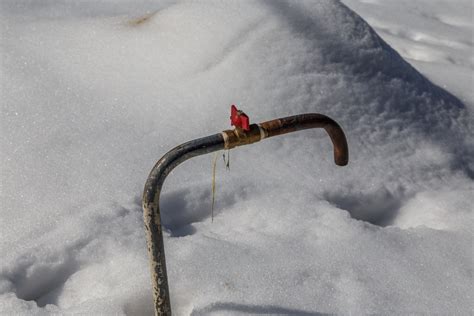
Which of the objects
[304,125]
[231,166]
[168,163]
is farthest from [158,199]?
[231,166]

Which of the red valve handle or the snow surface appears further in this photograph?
the snow surface

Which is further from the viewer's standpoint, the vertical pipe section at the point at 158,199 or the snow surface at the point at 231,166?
the snow surface at the point at 231,166

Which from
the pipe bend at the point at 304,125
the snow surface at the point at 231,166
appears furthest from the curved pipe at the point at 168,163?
the snow surface at the point at 231,166

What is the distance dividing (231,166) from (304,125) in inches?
23.3

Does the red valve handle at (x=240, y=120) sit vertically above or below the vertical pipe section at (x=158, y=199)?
above

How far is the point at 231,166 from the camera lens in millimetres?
1956

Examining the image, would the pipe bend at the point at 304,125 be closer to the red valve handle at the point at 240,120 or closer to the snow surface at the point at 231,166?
the red valve handle at the point at 240,120

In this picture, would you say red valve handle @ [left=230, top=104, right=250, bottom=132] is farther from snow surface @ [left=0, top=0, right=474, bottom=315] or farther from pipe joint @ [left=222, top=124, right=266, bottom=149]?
snow surface @ [left=0, top=0, right=474, bottom=315]

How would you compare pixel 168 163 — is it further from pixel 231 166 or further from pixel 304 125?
pixel 231 166

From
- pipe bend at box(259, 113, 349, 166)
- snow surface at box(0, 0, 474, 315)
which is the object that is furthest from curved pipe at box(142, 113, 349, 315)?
snow surface at box(0, 0, 474, 315)

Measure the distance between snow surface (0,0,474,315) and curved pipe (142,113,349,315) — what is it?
0.53ft

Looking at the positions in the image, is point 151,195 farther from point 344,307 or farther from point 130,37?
point 130,37

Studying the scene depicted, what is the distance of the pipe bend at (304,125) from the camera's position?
1.35m

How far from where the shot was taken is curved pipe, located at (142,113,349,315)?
1.27m
